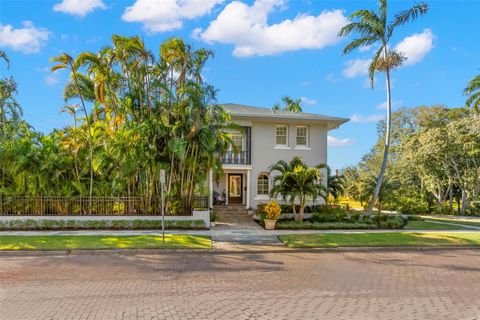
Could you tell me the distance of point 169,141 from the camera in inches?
611

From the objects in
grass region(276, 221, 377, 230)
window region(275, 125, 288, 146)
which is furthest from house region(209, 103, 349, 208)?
grass region(276, 221, 377, 230)

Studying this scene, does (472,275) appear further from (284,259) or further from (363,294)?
(284,259)

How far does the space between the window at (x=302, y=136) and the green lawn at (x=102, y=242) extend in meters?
11.1

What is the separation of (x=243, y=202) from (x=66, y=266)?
1504 cm

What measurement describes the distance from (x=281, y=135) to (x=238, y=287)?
15962 millimetres

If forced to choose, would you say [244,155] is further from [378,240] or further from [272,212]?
[378,240]

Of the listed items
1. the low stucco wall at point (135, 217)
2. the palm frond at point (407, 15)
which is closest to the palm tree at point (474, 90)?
the palm frond at point (407, 15)

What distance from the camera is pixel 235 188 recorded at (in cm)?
2420

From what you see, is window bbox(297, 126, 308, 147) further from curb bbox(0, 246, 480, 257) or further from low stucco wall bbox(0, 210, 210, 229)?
curb bbox(0, 246, 480, 257)

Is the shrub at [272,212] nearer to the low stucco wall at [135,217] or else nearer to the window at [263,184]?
the low stucco wall at [135,217]

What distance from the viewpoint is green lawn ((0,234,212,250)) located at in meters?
11.7

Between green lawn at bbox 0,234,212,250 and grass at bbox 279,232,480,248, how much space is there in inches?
133

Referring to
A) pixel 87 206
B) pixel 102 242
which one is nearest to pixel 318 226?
pixel 102 242

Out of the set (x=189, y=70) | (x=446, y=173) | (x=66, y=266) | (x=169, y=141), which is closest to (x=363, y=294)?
(x=66, y=266)
